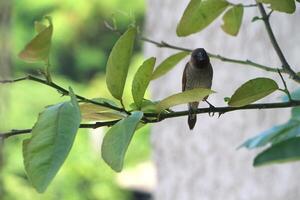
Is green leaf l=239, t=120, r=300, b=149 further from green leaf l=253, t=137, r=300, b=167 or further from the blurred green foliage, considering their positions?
the blurred green foliage

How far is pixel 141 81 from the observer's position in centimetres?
55

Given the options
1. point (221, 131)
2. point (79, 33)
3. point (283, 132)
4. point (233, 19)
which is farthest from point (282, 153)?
point (79, 33)

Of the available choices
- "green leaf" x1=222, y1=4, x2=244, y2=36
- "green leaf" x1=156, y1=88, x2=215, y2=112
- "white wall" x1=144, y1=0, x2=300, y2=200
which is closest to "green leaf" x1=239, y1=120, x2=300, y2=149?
"green leaf" x1=222, y1=4, x2=244, y2=36

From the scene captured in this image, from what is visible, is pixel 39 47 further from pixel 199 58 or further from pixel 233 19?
pixel 233 19

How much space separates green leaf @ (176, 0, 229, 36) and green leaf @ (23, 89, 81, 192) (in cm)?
24

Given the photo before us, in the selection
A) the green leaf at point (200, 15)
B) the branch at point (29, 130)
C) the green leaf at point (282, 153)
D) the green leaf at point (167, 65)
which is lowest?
the green leaf at point (282, 153)

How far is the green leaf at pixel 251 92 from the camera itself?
553 mm

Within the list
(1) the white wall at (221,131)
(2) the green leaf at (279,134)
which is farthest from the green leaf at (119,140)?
(1) the white wall at (221,131)

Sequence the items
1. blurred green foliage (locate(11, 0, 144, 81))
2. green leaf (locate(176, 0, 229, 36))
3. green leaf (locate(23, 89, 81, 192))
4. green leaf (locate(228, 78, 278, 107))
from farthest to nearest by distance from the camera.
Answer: blurred green foliage (locate(11, 0, 144, 81)), green leaf (locate(176, 0, 229, 36)), green leaf (locate(228, 78, 278, 107)), green leaf (locate(23, 89, 81, 192))

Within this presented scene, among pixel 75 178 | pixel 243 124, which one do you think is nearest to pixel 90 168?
pixel 75 178

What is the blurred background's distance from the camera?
302 cm

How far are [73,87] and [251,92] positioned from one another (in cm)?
439

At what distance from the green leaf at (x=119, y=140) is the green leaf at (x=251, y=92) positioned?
9cm

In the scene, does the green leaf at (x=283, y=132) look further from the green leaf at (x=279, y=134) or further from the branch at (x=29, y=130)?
the branch at (x=29, y=130)
